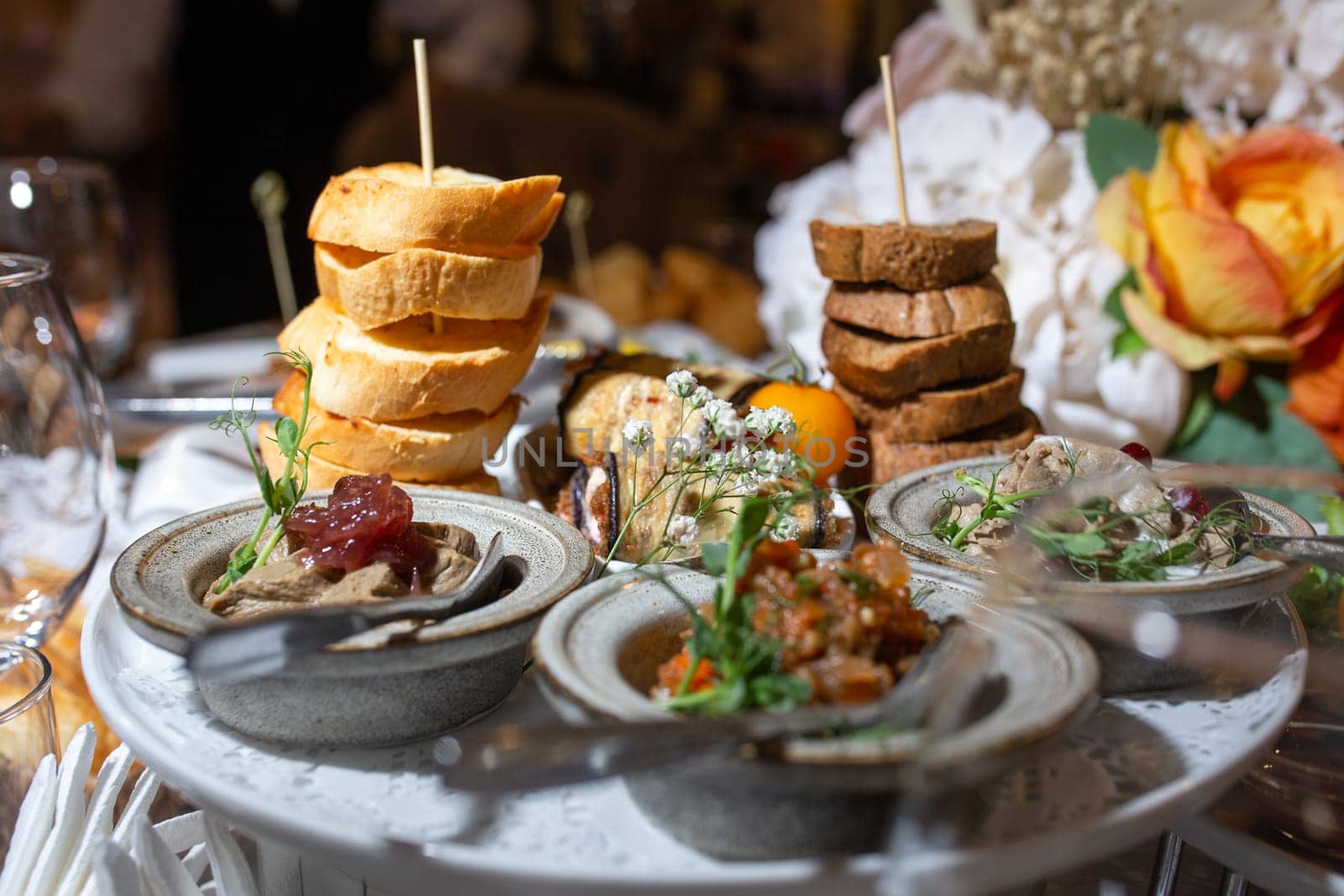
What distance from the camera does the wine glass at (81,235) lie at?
2.09 metres

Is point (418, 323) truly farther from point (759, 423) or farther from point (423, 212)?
point (759, 423)

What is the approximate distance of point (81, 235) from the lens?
2.15m

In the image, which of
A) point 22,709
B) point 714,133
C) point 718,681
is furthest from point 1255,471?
point 714,133

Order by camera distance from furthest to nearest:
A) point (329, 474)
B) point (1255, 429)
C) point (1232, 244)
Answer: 1. point (1255, 429)
2. point (1232, 244)
3. point (329, 474)

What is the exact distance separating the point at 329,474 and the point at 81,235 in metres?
1.17

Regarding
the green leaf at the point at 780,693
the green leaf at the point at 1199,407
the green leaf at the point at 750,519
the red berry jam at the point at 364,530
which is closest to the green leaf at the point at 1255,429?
the green leaf at the point at 1199,407

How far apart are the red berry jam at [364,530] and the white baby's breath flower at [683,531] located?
298mm

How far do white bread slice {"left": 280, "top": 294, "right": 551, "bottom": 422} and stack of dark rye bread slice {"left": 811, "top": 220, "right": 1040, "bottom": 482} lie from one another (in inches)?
18.1

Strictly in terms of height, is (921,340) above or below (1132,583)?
above

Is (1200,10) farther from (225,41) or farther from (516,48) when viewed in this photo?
(225,41)

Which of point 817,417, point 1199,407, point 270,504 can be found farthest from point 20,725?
point 1199,407

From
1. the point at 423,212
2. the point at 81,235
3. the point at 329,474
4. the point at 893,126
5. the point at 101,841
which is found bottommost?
the point at 101,841

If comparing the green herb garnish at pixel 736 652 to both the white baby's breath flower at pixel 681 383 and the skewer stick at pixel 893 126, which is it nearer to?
the white baby's breath flower at pixel 681 383

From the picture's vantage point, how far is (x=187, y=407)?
2.12m
